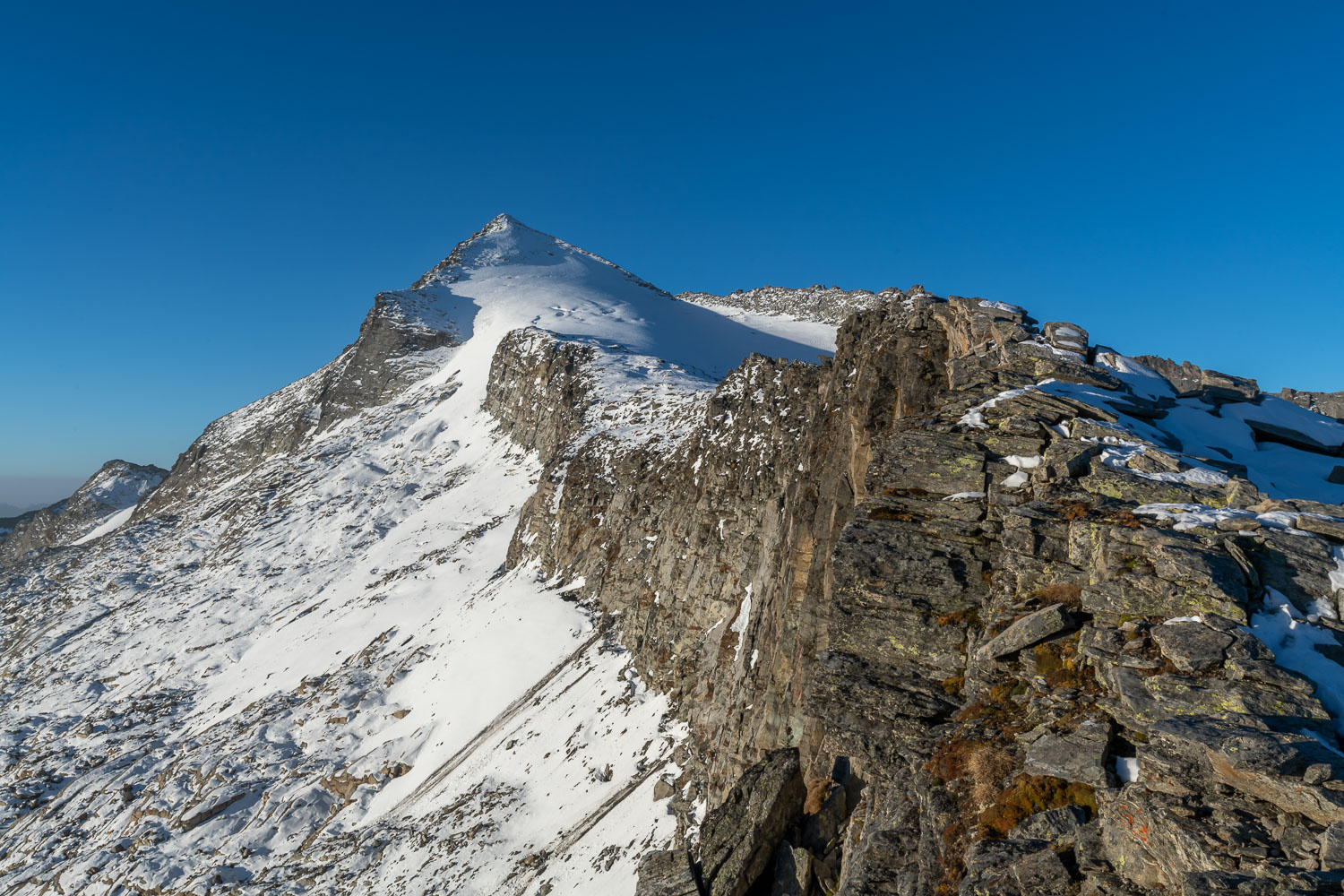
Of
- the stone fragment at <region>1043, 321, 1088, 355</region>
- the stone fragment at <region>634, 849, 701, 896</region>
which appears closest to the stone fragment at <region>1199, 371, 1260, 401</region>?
the stone fragment at <region>1043, 321, 1088, 355</region>

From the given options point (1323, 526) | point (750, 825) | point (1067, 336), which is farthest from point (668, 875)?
point (1067, 336)

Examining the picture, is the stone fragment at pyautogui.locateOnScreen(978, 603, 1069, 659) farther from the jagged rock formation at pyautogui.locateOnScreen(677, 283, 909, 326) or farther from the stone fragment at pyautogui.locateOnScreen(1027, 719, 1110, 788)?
the jagged rock formation at pyautogui.locateOnScreen(677, 283, 909, 326)

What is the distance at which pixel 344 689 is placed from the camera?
51.2 m

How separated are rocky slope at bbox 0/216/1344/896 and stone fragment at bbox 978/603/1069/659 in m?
0.05

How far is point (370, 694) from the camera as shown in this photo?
4975cm

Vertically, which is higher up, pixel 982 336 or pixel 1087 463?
pixel 982 336

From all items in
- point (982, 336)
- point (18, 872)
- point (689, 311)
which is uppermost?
point (689, 311)

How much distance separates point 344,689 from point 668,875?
43406 millimetres

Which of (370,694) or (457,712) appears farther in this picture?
(370,694)

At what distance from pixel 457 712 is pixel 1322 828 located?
43.7m

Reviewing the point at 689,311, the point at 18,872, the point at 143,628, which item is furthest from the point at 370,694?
the point at 689,311

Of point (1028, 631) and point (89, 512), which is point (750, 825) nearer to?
point (1028, 631)

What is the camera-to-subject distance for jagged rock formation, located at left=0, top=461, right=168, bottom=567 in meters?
140

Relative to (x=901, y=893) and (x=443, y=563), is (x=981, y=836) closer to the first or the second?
(x=901, y=893)
